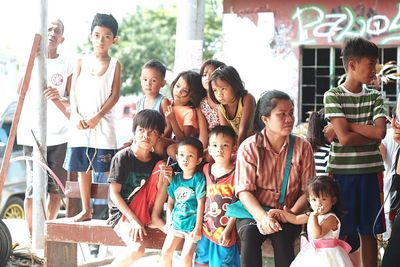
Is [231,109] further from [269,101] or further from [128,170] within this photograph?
[128,170]

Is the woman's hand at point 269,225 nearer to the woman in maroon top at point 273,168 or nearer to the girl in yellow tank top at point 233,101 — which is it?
the woman in maroon top at point 273,168

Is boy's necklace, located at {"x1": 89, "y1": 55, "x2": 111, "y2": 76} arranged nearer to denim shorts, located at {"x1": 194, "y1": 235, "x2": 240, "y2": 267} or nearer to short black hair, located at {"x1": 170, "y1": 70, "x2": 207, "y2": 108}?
short black hair, located at {"x1": 170, "y1": 70, "x2": 207, "y2": 108}

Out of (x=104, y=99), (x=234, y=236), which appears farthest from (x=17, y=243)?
(x=234, y=236)

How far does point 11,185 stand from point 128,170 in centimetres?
508

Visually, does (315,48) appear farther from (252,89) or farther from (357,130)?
(357,130)

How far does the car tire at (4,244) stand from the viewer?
6.37 meters

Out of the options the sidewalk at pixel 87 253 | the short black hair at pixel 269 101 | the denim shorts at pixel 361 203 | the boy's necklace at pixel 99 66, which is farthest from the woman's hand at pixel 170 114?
the sidewalk at pixel 87 253

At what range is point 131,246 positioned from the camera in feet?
17.2

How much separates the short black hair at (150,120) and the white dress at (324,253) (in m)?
1.34

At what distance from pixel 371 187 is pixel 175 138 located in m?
1.50

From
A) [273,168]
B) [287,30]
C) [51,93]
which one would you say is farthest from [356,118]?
[287,30]

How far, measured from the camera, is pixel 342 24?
11531 millimetres

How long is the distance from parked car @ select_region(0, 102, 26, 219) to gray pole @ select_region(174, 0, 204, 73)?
3388mm

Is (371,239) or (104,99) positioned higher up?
(104,99)
